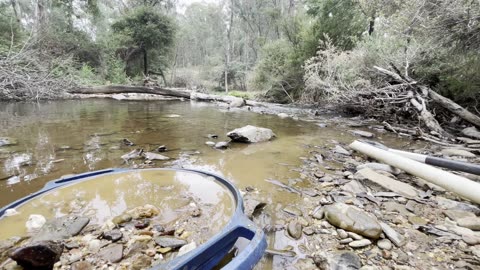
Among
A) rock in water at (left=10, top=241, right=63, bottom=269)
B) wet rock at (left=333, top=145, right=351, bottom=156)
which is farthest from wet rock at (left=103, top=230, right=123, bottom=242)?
wet rock at (left=333, top=145, right=351, bottom=156)

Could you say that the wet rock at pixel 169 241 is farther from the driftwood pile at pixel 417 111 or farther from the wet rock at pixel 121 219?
the driftwood pile at pixel 417 111

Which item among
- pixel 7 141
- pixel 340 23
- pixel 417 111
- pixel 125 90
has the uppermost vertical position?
pixel 340 23

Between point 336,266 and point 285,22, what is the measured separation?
585 inches

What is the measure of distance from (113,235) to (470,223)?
234cm

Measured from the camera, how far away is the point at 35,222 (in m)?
1.51

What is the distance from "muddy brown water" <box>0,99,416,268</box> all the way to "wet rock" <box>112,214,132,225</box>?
185 mm

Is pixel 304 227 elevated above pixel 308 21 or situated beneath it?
situated beneath

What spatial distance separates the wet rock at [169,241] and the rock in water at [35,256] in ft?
1.59

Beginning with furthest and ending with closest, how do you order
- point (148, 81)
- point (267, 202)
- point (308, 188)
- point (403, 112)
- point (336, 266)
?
1. point (148, 81)
2. point (403, 112)
3. point (308, 188)
4. point (267, 202)
5. point (336, 266)

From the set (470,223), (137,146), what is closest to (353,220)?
(470,223)

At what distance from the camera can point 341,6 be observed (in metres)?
11.6

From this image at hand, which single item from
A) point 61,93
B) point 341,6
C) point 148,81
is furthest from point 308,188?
point 148,81

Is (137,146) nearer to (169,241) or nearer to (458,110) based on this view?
(169,241)

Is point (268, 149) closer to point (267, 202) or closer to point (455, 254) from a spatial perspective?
point (267, 202)
